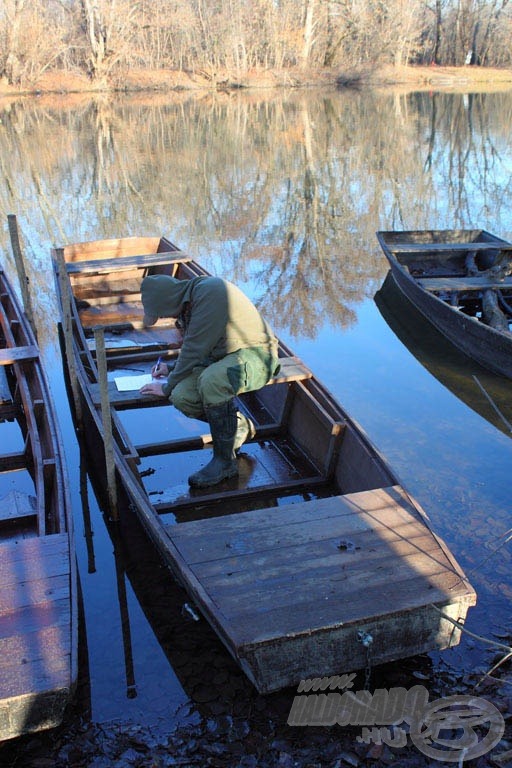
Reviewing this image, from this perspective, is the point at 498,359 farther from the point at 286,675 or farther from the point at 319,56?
the point at 319,56

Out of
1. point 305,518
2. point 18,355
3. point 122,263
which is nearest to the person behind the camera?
point 305,518

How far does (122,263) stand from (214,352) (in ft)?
16.4

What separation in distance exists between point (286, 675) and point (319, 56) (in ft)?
172

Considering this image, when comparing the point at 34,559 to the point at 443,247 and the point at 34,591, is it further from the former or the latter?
the point at 443,247

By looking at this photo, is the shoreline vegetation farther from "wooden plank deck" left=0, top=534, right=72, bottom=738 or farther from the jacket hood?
"wooden plank deck" left=0, top=534, right=72, bottom=738

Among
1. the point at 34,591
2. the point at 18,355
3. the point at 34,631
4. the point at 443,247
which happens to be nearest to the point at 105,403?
the point at 34,591

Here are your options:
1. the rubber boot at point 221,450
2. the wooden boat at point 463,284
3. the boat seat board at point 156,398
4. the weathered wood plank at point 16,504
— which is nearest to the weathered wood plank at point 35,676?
the weathered wood plank at point 16,504

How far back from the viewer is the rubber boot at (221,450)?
19.0 ft

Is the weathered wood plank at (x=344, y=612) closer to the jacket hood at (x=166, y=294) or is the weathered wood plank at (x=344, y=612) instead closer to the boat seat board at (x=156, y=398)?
the boat seat board at (x=156, y=398)

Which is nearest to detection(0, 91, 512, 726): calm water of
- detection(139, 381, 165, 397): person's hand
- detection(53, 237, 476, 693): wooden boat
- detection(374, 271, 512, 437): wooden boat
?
detection(374, 271, 512, 437): wooden boat

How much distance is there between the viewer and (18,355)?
23.6 feet

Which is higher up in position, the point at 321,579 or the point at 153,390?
the point at 153,390

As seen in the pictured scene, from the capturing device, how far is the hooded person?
18.5 feet

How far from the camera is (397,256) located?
39.2ft
